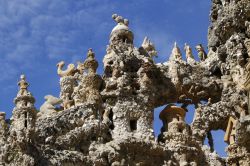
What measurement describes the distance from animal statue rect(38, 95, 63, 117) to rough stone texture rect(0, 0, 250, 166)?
0.06 meters

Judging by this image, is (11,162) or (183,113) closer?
(11,162)

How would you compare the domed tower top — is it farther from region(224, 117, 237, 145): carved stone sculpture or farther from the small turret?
region(224, 117, 237, 145): carved stone sculpture

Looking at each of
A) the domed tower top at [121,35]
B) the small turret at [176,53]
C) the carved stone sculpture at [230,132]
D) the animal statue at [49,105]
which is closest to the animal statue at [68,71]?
the animal statue at [49,105]

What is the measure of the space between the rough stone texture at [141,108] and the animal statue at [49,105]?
6 centimetres

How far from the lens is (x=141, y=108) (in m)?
27.7

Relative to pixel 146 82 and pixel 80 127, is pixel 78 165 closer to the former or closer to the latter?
pixel 80 127

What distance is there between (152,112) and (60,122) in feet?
13.9

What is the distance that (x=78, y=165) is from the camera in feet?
80.9

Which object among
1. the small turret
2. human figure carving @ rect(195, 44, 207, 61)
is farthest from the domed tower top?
human figure carving @ rect(195, 44, 207, 61)

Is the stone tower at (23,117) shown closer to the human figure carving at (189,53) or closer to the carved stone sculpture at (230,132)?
the carved stone sculpture at (230,132)

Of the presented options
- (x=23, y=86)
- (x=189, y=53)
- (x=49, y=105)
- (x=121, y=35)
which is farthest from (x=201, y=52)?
(x=23, y=86)

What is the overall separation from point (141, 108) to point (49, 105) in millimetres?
4514

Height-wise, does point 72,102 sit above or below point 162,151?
above

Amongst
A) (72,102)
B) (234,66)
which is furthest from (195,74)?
(72,102)
